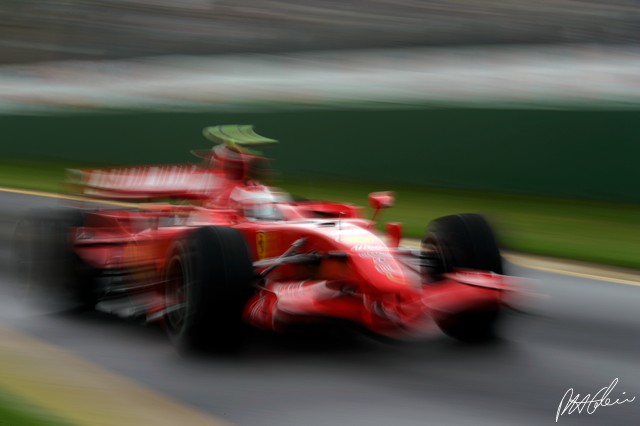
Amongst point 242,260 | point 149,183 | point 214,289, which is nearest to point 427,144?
point 149,183

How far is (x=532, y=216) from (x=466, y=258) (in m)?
6.85

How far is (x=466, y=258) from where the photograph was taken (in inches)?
279

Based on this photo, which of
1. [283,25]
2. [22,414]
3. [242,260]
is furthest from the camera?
[283,25]

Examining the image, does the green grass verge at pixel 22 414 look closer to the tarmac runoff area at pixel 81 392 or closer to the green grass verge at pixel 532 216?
the tarmac runoff area at pixel 81 392

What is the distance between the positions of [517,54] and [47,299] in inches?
468

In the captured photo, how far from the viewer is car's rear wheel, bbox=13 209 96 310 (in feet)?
27.5

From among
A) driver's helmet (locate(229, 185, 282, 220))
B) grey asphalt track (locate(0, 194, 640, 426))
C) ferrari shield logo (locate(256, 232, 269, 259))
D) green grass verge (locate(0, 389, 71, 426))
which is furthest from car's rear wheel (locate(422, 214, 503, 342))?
green grass verge (locate(0, 389, 71, 426))

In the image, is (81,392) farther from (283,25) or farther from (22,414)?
(283,25)

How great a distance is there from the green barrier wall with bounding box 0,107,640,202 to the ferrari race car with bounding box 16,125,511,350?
683 centimetres

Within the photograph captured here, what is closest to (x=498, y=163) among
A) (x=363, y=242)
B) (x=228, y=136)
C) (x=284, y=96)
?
(x=284, y=96)

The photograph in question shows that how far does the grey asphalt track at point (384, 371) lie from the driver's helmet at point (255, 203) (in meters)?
1.01

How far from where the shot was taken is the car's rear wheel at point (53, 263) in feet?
27.5

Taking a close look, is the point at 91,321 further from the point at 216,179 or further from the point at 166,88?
the point at 166,88

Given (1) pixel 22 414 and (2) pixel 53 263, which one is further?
(2) pixel 53 263
